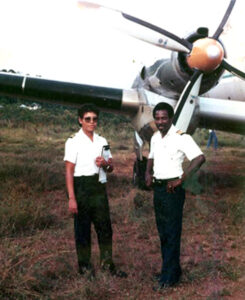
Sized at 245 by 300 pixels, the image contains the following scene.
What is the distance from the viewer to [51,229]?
5160 millimetres

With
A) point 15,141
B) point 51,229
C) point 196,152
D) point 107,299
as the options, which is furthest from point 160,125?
point 15,141

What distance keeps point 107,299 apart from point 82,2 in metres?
4.57

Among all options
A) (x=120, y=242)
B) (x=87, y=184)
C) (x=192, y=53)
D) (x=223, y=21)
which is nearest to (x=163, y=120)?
(x=87, y=184)

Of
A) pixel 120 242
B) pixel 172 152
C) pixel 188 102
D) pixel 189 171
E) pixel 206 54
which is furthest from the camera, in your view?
pixel 188 102

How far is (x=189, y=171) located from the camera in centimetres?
327

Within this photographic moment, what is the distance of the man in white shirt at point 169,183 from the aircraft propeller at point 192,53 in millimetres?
3435

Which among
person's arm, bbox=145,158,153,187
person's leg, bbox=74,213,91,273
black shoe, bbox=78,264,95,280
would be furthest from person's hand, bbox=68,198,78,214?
person's arm, bbox=145,158,153,187

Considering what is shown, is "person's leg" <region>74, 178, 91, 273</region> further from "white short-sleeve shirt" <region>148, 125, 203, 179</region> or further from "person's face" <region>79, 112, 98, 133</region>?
"white short-sleeve shirt" <region>148, 125, 203, 179</region>

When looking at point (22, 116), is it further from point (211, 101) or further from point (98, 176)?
point (98, 176)

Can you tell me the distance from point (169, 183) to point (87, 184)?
2.47 feet

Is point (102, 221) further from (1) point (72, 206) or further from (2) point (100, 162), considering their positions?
(2) point (100, 162)

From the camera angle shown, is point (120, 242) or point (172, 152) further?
point (120, 242)

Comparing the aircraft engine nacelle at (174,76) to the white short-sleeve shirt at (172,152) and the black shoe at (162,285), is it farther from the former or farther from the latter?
the black shoe at (162,285)

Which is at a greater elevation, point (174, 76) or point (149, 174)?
point (174, 76)
